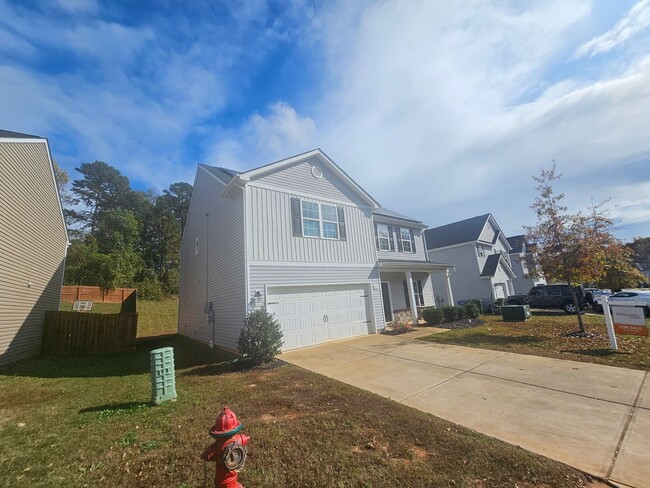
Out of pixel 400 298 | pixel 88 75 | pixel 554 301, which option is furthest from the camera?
pixel 554 301

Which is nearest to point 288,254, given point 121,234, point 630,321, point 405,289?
point 405,289

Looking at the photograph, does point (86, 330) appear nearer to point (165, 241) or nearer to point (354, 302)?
point (354, 302)

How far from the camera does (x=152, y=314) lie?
22.5 m

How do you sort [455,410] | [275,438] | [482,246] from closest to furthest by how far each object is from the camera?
[275,438]
[455,410]
[482,246]

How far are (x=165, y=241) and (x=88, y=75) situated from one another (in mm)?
28794

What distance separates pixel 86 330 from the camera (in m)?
11.2

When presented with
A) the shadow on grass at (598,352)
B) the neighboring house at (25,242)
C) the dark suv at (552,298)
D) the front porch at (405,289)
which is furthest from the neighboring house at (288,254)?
the dark suv at (552,298)

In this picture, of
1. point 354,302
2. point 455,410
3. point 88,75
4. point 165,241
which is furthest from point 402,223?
point 165,241

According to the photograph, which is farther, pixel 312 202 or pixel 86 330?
pixel 312 202

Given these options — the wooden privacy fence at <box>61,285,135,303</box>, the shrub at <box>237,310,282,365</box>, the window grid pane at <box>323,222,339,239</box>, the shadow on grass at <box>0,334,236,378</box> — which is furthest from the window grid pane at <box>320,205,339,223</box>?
the wooden privacy fence at <box>61,285,135,303</box>

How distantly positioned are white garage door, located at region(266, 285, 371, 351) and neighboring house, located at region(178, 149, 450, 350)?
37 mm

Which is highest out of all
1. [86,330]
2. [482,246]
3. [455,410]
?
[482,246]

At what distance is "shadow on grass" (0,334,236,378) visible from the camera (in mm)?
7852

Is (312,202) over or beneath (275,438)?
over
